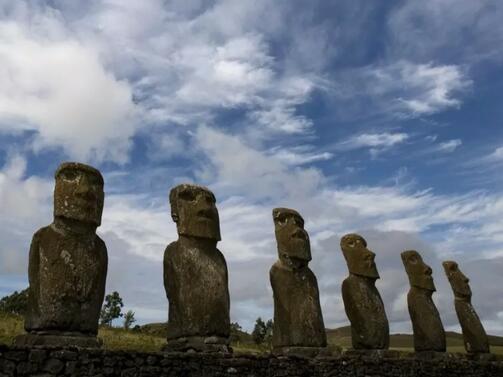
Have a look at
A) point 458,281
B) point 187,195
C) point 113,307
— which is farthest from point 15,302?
point 187,195

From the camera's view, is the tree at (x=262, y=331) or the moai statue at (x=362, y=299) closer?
the moai statue at (x=362, y=299)

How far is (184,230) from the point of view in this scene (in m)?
11.4

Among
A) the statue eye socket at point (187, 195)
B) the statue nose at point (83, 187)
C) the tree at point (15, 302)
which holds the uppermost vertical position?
the tree at point (15, 302)

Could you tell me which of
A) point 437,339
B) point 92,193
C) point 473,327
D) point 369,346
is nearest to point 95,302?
point 92,193

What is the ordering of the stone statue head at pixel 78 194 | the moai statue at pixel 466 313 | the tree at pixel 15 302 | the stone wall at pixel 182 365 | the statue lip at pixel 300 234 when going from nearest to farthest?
the stone wall at pixel 182 365
the stone statue head at pixel 78 194
the statue lip at pixel 300 234
the moai statue at pixel 466 313
the tree at pixel 15 302

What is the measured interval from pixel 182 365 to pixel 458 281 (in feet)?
42.3

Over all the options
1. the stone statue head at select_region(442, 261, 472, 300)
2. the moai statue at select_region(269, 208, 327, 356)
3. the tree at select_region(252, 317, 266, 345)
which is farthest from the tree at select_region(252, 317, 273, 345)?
the moai statue at select_region(269, 208, 327, 356)

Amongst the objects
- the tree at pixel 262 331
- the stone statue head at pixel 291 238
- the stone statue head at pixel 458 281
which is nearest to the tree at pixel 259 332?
the tree at pixel 262 331

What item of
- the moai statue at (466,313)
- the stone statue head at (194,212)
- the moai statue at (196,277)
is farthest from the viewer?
the moai statue at (466,313)

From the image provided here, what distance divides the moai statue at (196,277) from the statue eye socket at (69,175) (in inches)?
86.7

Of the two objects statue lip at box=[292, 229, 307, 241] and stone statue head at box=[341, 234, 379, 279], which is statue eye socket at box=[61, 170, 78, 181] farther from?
stone statue head at box=[341, 234, 379, 279]

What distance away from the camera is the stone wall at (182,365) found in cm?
825

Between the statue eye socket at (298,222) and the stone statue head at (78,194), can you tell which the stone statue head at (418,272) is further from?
the stone statue head at (78,194)

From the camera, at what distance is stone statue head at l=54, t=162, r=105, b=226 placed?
9.75 meters
